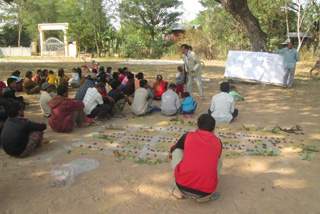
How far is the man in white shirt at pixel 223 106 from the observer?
5875mm

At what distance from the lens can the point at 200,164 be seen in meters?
2.75

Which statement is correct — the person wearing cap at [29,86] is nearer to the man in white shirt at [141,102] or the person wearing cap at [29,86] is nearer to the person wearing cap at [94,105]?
the person wearing cap at [94,105]

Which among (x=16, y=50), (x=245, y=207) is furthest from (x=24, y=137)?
(x=16, y=50)

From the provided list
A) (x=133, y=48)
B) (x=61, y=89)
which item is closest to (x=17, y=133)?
(x=61, y=89)

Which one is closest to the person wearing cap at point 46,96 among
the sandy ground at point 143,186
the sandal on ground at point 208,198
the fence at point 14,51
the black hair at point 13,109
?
the sandy ground at point 143,186

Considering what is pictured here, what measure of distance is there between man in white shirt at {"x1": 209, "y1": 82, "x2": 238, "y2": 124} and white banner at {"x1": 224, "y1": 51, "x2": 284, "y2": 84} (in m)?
5.17

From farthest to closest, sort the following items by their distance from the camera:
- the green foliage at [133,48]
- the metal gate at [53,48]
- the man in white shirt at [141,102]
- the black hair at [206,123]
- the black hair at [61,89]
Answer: the metal gate at [53,48] < the green foliage at [133,48] < the man in white shirt at [141,102] < the black hair at [61,89] < the black hair at [206,123]

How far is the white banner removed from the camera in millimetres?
10148

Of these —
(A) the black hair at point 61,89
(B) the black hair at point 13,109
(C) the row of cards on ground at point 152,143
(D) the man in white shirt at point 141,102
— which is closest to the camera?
(B) the black hair at point 13,109

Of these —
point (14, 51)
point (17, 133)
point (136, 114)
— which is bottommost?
point (136, 114)

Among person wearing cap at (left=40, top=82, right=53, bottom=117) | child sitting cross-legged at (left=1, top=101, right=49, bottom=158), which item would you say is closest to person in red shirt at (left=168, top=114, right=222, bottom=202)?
child sitting cross-legged at (left=1, top=101, right=49, bottom=158)

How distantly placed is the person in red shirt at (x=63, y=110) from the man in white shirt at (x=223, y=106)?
117 inches

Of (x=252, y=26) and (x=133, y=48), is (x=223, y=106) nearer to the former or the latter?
(x=252, y=26)

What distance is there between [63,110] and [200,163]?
3.44 meters
